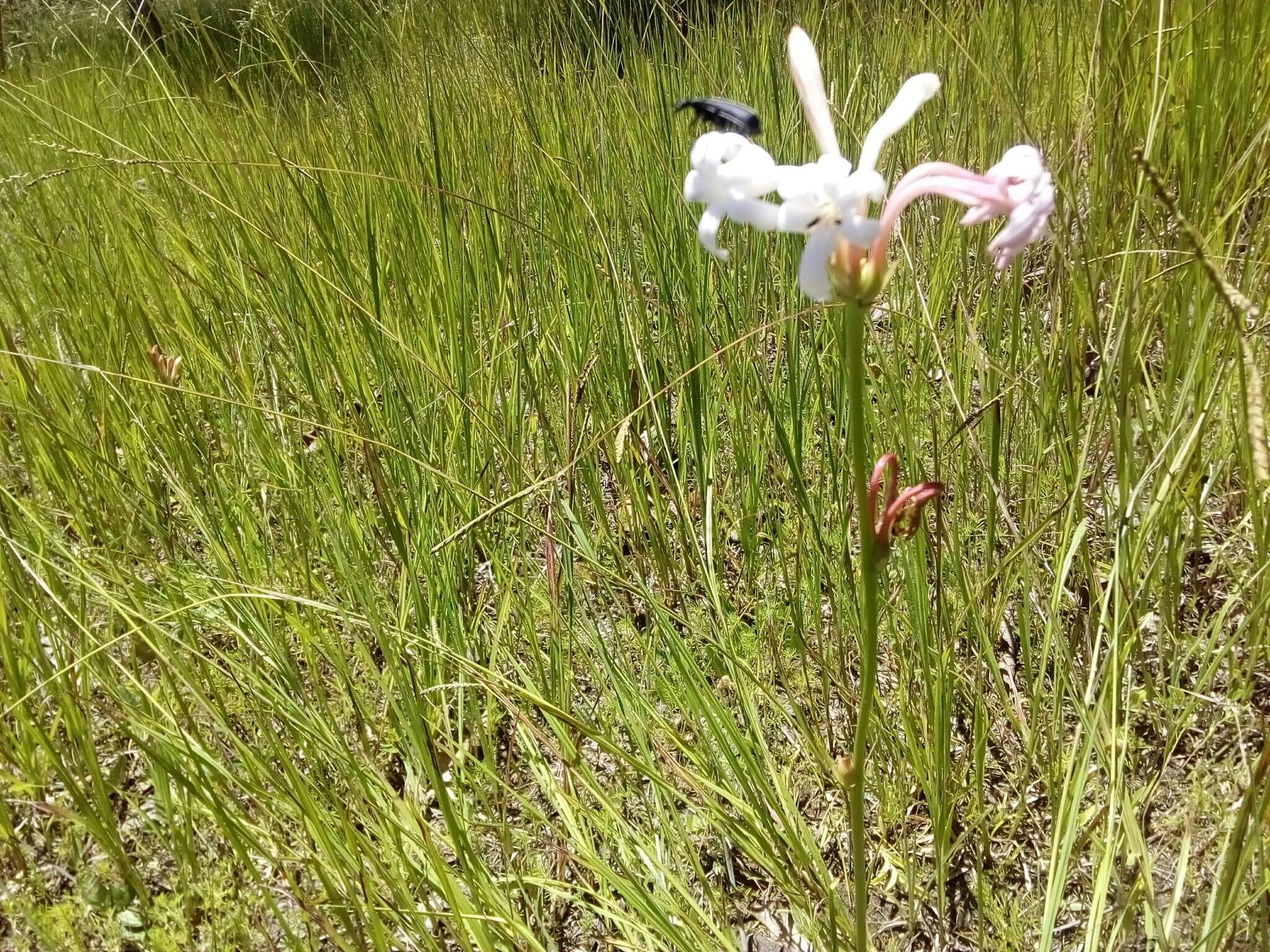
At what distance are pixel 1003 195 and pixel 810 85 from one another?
15 centimetres

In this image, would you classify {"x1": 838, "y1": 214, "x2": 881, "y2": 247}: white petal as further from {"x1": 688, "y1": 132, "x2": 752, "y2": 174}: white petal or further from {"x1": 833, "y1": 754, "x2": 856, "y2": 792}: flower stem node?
{"x1": 833, "y1": 754, "x2": 856, "y2": 792}: flower stem node

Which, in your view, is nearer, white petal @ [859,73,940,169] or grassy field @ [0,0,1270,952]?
white petal @ [859,73,940,169]

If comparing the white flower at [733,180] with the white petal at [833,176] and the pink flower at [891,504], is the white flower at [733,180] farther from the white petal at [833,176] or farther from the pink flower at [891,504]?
the pink flower at [891,504]

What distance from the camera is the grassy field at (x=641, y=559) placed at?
848mm

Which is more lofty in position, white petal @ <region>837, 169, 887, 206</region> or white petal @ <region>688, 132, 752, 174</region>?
white petal @ <region>688, 132, 752, 174</region>

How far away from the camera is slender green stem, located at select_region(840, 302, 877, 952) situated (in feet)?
1.57

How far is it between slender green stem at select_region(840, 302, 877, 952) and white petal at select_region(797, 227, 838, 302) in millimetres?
30

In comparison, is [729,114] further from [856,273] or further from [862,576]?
[862,576]

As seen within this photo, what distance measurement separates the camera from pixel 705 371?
1431 mm

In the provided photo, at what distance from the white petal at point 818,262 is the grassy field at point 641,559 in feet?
0.78

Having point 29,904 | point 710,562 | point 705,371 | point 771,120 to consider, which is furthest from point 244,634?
point 771,120

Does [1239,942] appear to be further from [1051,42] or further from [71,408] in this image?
[1051,42]

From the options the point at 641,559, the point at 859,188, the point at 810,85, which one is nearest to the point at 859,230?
the point at 859,188

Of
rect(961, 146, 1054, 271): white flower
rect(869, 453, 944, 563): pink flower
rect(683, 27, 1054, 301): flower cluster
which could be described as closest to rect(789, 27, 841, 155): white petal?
rect(683, 27, 1054, 301): flower cluster
